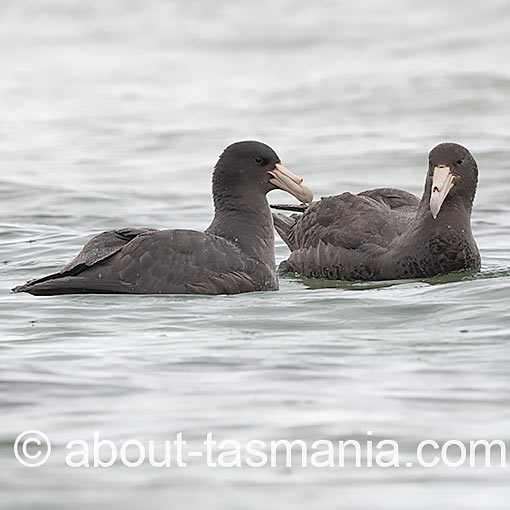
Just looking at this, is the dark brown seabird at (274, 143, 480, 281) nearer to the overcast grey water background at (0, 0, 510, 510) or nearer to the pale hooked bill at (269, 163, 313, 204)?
the overcast grey water background at (0, 0, 510, 510)

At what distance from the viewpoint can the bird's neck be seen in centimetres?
1060

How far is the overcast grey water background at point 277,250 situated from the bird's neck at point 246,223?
53 cm

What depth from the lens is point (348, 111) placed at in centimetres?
2325

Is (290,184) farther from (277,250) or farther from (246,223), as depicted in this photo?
(277,250)

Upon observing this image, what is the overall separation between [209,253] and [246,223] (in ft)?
2.35

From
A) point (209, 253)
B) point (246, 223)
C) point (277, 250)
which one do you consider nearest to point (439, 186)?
point (246, 223)

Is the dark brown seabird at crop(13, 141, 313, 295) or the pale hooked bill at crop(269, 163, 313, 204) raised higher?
the pale hooked bill at crop(269, 163, 313, 204)

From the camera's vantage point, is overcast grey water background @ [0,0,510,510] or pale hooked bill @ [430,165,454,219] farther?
pale hooked bill @ [430,165,454,219]

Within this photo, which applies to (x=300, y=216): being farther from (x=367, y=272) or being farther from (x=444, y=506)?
(x=444, y=506)

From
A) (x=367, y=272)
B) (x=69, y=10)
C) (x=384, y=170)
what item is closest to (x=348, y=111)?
(x=384, y=170)

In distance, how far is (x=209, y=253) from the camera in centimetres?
1016

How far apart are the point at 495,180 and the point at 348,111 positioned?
574cm
